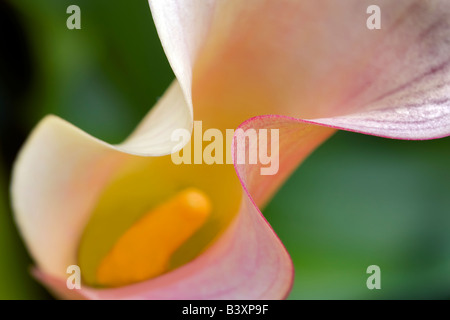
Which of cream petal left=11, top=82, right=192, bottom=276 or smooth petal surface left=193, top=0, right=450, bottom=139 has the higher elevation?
smooth petal surface left=193, top=0, right=450, bottom=139

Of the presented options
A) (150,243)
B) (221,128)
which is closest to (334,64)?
(221,128)

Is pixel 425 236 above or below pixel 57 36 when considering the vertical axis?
below

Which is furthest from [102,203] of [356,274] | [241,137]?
[356,274]

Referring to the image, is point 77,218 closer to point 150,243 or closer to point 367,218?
point 150,243

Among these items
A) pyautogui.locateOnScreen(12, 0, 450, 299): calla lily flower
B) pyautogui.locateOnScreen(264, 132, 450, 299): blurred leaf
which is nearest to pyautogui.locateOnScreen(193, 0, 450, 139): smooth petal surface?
pyautogui.locateOnScreen(12, 0, 450, 299): calla lily flower

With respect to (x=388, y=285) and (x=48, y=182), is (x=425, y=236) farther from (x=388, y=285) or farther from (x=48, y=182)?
(x=48, y=182)

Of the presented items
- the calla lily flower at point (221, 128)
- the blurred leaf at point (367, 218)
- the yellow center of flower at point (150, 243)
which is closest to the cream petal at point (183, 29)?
the calla lily flower at point (221, 128)

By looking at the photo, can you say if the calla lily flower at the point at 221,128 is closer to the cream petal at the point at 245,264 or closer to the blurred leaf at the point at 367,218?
the cream petal at the point at 245,264

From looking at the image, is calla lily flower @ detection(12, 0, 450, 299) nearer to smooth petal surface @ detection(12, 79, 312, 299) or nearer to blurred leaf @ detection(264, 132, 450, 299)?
smooth petal surface @ detection(12, 79, 312, 299)
